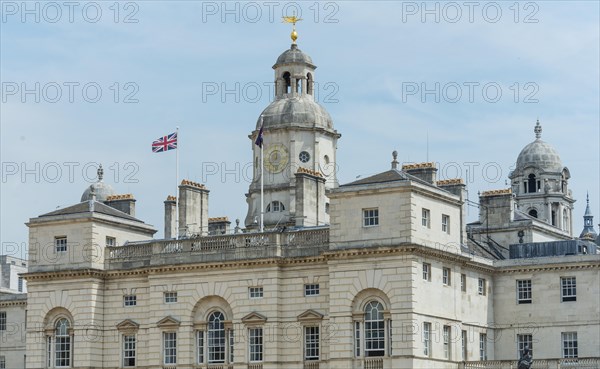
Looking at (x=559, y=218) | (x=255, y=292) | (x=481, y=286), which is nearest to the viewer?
(x=255, y=292)

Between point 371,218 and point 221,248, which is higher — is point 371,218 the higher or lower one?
the higher one

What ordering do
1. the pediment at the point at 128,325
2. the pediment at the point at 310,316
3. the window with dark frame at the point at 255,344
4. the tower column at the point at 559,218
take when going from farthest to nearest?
the tower column at the point at 559,218 → the pediment at the point at 128,325 → the window with dark frame at the point at 255,344 → the pediment at the point at 310,316

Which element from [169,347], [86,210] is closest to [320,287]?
[169,347]

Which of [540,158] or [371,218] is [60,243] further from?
[540,158]

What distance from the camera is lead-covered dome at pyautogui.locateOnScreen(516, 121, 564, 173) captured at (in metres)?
106

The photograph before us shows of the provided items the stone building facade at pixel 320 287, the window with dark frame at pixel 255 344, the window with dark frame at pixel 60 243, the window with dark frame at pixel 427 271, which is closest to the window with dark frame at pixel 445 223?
the stone building facade at pixel 320 287

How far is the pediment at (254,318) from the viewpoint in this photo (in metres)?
62.0

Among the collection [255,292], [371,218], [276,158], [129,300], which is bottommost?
[129,300]

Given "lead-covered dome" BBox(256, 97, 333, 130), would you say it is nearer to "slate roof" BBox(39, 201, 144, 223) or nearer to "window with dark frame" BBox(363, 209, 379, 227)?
"slate roof" BBox(39, 201, 144, 223)

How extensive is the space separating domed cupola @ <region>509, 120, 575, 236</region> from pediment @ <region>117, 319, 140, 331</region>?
46.8 m

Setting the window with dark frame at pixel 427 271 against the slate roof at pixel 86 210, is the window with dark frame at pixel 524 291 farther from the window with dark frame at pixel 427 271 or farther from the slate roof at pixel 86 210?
the slate roof at pixel 86 210

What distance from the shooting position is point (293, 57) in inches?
3012

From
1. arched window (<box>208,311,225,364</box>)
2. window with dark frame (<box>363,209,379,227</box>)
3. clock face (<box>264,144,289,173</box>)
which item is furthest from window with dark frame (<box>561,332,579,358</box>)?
clock face (<box>264,144,289,173</box>)

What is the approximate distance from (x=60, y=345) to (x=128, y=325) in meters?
3.67
